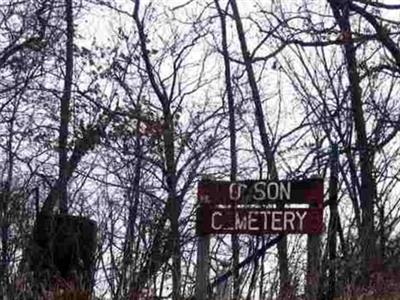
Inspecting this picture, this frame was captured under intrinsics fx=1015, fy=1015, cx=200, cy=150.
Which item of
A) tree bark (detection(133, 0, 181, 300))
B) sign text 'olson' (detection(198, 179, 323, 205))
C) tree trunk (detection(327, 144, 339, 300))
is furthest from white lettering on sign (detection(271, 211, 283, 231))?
tree bark (detection(133, 0, 181, 300))

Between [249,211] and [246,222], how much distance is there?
0.94 ft

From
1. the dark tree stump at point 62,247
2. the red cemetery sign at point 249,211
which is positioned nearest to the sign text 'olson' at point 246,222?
the red cemetery sign at point 249,211

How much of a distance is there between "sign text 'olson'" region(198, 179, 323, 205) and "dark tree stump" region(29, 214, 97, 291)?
1.32 meters

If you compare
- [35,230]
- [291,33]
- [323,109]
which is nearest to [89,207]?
[35,230]

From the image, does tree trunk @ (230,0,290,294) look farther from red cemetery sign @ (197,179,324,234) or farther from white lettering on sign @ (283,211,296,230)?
red cemetery sign @ (197,179,324,234)

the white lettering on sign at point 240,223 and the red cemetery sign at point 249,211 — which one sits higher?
the red cemetery sign at point 249,211

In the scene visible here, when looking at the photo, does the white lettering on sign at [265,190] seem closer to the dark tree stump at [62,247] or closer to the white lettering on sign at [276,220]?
the white lettering on sign at [276,220]

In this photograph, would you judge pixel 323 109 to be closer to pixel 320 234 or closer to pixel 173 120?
pixel 173 120

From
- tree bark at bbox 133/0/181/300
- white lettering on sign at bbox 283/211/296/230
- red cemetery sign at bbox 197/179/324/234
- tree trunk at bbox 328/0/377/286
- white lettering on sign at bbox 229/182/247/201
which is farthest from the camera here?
tree trunk at bbox 328/0/377/286

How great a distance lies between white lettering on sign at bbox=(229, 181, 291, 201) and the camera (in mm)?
9023

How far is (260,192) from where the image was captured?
9547 mm

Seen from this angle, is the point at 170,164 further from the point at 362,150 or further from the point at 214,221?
the point at 214,221

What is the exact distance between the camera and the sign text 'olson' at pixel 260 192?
29.7 ft

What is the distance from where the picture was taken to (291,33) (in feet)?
43.9
